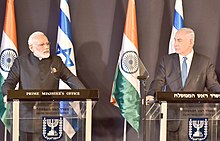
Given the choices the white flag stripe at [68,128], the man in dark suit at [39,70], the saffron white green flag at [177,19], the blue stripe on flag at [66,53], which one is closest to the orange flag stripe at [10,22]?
the blue stripe on flag at [66,53]

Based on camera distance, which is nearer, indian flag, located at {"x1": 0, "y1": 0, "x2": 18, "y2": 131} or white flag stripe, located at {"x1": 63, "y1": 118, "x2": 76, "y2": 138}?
white flag stripe, located at {"x1": 63, "y1": 118, "x2": 76, "y2": 138}

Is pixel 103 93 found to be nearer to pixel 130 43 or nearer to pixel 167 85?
pixel 130 43

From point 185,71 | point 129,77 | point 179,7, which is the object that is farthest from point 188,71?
point 179,7

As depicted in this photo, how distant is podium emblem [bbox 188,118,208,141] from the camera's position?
3.14m

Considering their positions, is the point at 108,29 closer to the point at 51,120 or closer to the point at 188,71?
the point at 188,71

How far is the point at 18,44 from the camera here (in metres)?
5.55

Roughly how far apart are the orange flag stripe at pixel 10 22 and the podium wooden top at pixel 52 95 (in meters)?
2.24

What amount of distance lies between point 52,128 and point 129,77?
7.30 ft

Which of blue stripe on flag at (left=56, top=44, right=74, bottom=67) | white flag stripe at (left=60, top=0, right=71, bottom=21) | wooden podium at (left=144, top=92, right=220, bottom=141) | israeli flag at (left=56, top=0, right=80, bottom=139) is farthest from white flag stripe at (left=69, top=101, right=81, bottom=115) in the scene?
white flag stripe at (left=60, top=0, right=71, bottom=21)

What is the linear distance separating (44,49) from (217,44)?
2.40m

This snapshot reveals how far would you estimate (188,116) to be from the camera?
124 inches

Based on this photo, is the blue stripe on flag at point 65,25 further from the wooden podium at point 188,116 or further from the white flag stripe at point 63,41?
the wooden podium at point 188,116

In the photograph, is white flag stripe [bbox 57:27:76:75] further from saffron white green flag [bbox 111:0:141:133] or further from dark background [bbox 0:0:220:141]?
saffron white green flag [bbox 111:0:141:133]

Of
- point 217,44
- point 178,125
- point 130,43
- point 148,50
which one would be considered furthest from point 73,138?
point 217,44
